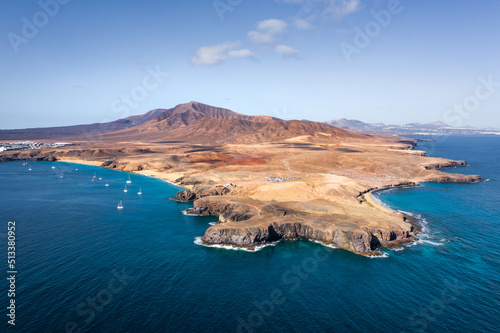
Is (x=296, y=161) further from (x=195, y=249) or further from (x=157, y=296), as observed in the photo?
(x=157, y=296)

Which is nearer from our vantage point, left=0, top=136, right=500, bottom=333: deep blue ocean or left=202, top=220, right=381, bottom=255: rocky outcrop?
left=0, top=136, right=500, bottom=333: deep blue ocean

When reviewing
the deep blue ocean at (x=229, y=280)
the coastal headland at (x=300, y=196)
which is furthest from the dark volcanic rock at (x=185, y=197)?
the deep blue ocean at (x=229, y=280)

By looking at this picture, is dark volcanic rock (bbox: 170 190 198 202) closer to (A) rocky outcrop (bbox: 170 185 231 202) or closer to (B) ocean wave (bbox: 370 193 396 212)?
(A) rocky outcrop (bbox: 170 185 231 202)

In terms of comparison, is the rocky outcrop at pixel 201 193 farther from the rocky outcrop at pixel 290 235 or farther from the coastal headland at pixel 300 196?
the rocky outcrop at pixel 290 235

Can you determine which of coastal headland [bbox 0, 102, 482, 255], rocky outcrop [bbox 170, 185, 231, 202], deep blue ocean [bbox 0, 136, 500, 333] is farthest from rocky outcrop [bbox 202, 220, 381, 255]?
rocky outcrop [bbox 170, 185, 231, 202]

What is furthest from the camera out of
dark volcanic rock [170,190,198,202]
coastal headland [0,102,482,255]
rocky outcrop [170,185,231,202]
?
rocky outcrop [170,185,231,202]

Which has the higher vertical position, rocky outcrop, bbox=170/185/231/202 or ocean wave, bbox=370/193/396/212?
rocky outcrop, bbox=170/185/231/202

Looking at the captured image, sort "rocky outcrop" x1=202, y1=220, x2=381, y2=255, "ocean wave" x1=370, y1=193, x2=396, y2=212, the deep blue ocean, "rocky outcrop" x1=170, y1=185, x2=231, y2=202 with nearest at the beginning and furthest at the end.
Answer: the deep blue ocean
"rocky outcrop" x1=202, y1=220, x2=381, y2=255
"ocean wave" x1=370, y1=193, x2=396, y2=212
"rocky outcrop" x1=170, y1=185, x2=231, y2=202

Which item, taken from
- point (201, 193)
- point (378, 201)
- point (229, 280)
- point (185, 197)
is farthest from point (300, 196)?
point (229, 280)
